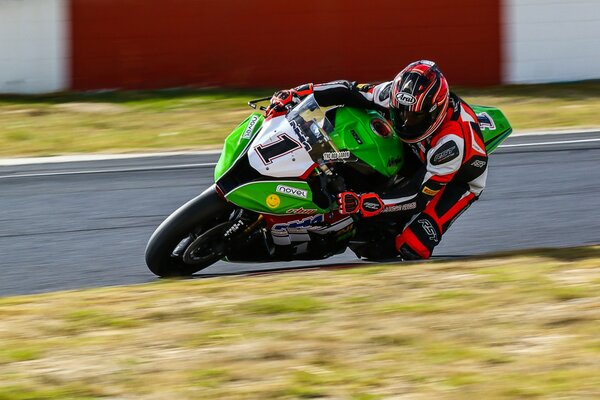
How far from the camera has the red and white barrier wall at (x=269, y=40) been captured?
13812 millimetres

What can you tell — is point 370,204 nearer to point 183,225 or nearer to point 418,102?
point 418,102

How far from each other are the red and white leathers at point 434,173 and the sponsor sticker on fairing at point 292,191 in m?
0.50

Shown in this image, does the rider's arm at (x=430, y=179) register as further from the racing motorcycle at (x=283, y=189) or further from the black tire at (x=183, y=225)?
the black tire at (x=183, y=225)

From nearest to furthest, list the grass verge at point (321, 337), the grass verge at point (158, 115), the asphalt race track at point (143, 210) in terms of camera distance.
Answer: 1. the grass verge at point (321, 337)
2. the asphalt race track at point (143, 210)
3. the grass verge at point (158, 115)

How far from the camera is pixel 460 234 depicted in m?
7.75

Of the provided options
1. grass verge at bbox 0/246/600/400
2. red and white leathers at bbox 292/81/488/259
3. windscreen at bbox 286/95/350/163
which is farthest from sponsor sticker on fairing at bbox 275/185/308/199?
grass verge at bbox 0/246/600/400

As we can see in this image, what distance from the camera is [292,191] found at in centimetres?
608

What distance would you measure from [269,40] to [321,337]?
32.6 feet

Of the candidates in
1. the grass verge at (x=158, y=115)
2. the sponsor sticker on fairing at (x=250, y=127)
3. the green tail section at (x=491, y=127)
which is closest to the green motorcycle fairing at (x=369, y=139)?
the sponsor sticker on fairing at (x=250, y=127)

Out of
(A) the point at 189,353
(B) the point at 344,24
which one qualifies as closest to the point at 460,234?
(A) the point at 189,353

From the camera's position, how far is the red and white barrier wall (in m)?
13.8

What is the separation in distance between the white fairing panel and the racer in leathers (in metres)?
0.27

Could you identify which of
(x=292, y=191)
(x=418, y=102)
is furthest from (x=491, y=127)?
(x=292, y=191)

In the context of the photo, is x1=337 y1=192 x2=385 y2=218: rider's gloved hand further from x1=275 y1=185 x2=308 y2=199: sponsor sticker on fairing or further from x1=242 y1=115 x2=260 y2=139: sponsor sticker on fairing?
x1=242 y1=115 x2=260 y2=139: sponsor sticker on fairing
